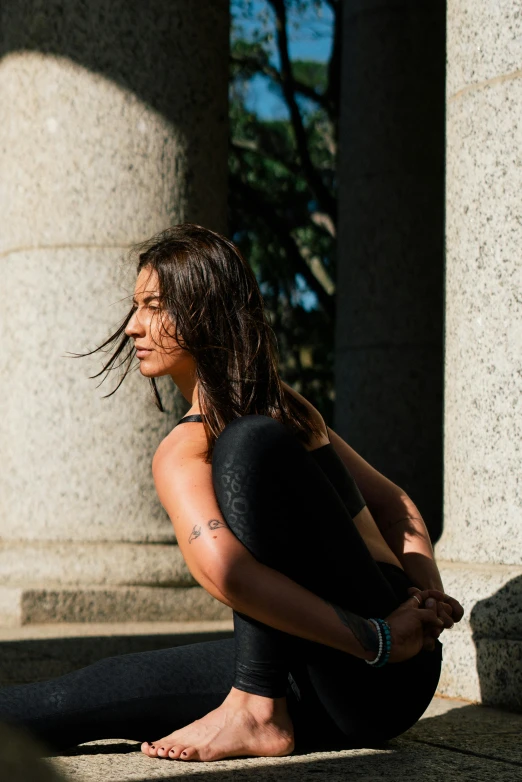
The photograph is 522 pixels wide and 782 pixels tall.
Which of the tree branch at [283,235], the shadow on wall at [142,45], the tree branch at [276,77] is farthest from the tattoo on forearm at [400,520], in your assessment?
the tree branch at [276,77]

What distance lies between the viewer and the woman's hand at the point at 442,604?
4441 mm

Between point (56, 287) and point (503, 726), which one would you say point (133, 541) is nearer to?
point (56, 287)

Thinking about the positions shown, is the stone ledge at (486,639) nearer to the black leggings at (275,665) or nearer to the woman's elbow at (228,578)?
the black leggings at (275,665)

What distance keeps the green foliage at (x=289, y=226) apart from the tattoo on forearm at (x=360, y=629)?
46.8 ft

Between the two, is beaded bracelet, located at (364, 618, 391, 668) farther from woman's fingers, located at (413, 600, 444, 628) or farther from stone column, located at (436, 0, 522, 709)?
stone column, located at (436, 0, 522, 709)

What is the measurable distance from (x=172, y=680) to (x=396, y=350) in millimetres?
8792

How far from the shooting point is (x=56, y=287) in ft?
28.1

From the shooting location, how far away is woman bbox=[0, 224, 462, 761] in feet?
13.7

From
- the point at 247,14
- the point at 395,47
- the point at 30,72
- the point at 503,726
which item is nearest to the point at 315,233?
the point at 247,14

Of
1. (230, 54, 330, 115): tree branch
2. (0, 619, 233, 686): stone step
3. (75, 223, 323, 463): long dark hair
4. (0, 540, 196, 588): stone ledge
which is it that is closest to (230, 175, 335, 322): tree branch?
(230, 54, 330, 115): tree branch

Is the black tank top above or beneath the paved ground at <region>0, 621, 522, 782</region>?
above

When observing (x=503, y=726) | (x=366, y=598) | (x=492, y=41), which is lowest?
(x=503, y=726)

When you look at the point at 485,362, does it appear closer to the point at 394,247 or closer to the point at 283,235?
the point at 394,247

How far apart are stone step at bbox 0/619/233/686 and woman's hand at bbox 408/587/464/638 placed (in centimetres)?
352
